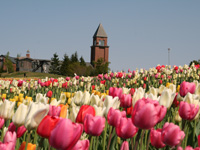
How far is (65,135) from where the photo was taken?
1215 millimetres

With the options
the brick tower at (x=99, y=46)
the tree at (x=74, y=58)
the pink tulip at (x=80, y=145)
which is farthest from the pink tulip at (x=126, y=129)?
the brick tower at (x=99, y=46)

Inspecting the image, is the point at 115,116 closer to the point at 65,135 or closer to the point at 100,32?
the point at 65,135

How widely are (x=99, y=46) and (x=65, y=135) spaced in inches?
4068

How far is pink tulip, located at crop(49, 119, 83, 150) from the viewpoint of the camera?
47.9 inches

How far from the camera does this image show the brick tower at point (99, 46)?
10312 cm

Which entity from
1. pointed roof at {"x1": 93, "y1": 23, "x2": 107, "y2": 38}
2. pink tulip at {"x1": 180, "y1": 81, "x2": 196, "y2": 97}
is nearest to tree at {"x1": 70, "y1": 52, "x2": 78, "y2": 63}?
pointed roof at {"x1": 93, "y1": 23, "x2": 107, "y2": 38}

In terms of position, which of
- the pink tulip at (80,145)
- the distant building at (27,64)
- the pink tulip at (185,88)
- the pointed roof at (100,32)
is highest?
the pointed roof at (100,32)

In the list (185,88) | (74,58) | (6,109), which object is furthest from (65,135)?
(74,58)

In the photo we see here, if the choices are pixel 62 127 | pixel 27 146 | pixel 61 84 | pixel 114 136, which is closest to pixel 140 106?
pixel 62 127

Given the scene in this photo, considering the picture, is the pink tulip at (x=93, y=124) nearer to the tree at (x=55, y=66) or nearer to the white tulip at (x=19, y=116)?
the white tulip at (x=19, y=116)

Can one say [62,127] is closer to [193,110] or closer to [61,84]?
[193,110]

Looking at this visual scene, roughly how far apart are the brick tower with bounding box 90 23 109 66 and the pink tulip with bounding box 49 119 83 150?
100809 mm

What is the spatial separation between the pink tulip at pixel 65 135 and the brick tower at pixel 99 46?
101 meters

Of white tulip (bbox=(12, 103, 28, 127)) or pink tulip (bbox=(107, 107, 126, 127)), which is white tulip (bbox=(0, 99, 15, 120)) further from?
pink tulip (bbox=(107, 107, 126, 127))
